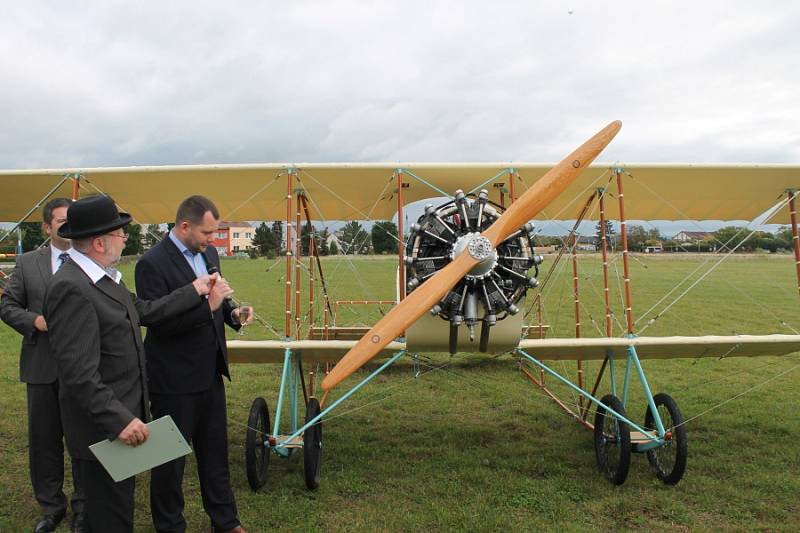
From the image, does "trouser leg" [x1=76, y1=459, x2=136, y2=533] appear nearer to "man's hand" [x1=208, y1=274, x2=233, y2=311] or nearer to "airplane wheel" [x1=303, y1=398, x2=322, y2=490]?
"man's hand" [x1=208, y1=274, x2=233, y2=311]

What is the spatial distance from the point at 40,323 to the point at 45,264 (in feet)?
1.73

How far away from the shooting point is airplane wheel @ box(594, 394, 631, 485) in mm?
4688

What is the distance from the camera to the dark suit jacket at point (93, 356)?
238 cm

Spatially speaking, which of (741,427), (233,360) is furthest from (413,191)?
(741,427)

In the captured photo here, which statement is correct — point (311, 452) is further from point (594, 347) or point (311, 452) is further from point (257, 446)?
point (594, 347)

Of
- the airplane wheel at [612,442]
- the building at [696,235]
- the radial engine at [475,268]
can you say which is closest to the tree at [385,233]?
the radial engine at [475,268]

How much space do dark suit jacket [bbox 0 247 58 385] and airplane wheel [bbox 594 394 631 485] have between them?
4.29m

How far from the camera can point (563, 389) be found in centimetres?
827

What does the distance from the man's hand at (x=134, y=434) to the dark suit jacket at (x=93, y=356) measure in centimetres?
2

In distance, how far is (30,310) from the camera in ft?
12.8

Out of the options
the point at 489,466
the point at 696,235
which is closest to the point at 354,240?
the point at 489,466

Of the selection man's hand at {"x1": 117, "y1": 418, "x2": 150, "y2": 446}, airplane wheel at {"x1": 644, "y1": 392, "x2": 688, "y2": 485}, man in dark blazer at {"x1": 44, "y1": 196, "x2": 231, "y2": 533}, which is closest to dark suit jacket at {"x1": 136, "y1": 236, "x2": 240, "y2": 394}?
man in dark blazer at {"x1": 44, "y1": 196, "x2": 231, "y2": 533}

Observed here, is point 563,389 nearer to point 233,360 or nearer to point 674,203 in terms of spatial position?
point 674,203

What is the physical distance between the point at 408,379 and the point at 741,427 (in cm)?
452
